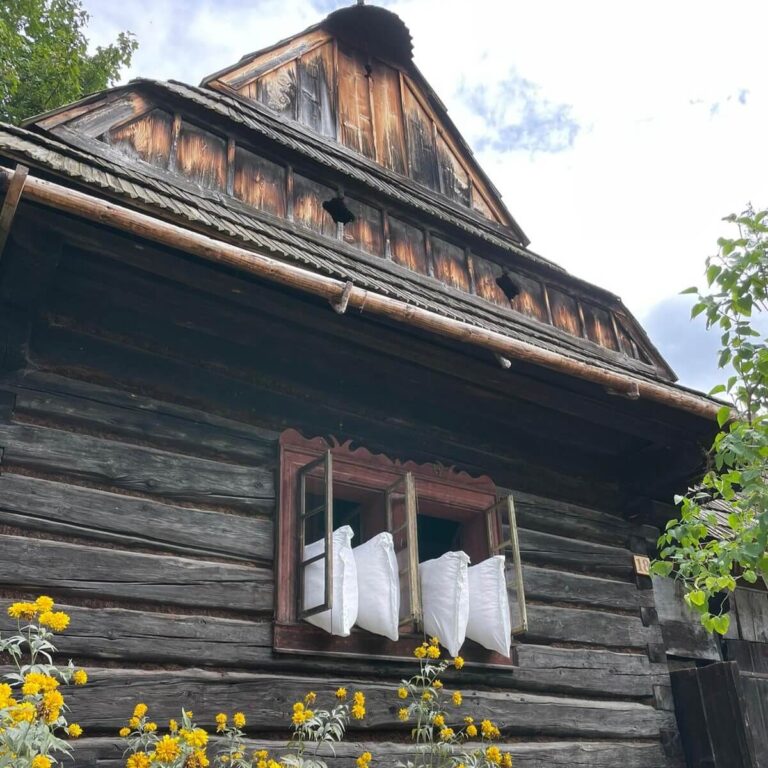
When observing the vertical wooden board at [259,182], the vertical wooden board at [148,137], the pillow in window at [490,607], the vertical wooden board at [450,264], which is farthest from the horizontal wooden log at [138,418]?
the vertical wooden board at [450,264]

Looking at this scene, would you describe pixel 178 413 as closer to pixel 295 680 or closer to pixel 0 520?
pixel 0 520

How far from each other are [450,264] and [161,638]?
165 inches

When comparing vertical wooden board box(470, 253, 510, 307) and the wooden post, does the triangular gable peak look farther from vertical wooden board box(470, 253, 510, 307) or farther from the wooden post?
the wooden post

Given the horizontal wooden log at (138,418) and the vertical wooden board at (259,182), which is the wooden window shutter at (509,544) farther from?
the vertical wooden board at (259,182)

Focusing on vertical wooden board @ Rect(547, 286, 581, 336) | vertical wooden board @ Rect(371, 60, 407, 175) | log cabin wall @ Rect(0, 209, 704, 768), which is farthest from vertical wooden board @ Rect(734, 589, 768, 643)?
vertical wooden board @ Rect(371, 60, 407, 175)

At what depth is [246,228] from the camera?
4.84 metres

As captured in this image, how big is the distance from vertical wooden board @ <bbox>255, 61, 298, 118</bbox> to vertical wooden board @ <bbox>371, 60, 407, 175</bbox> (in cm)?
97

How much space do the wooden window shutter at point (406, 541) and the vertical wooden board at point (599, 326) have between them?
342 centimetres

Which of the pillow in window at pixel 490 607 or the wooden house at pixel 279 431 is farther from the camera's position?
the pillow in window at pixel 490 607

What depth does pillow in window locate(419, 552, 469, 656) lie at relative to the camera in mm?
4758

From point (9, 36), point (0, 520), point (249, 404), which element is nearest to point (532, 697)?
point (249, 404)

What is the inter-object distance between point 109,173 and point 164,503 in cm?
183

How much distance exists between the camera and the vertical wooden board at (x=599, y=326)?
25.4ft

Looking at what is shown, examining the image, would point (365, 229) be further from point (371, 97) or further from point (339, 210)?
point (371, 97)
